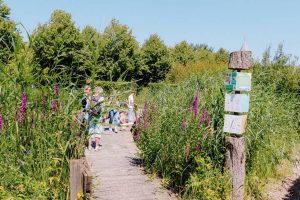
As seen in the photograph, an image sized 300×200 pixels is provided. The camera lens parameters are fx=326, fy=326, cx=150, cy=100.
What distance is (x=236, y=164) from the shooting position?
4.68 meters

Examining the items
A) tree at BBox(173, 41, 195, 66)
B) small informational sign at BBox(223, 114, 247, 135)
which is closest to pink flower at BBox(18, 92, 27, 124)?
small informational sign at BBox(223, 114, 247, 135)

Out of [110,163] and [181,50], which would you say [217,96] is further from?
[181,50]

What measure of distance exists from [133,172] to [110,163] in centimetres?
76

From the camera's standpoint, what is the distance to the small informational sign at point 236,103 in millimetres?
4457

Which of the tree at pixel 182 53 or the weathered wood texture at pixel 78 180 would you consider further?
the tree at pixel 182 53

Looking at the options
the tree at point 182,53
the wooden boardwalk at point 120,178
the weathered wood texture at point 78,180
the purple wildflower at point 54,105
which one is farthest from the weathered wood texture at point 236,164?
the tree at point 182,53

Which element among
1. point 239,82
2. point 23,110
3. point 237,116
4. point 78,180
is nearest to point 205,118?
point 237,116

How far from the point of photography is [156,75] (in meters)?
39.5

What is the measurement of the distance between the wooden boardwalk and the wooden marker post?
1048 mm

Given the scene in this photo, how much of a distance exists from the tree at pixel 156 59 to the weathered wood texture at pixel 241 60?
33.1 metres

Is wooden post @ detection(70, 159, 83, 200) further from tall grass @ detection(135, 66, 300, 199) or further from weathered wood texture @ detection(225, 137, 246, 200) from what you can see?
weathered wood texture @ detection(225, 137, 246, 200)

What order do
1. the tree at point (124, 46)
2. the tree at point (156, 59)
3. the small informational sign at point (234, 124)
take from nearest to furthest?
1. the small informational sign at point (234, 124)
2. the tree at point (124, 46)
3. the tree at point (156, 59)

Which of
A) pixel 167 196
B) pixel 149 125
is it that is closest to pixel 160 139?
pixel 149 125

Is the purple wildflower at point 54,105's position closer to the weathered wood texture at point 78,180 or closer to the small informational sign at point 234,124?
the weathered wood texture at point 78,180
